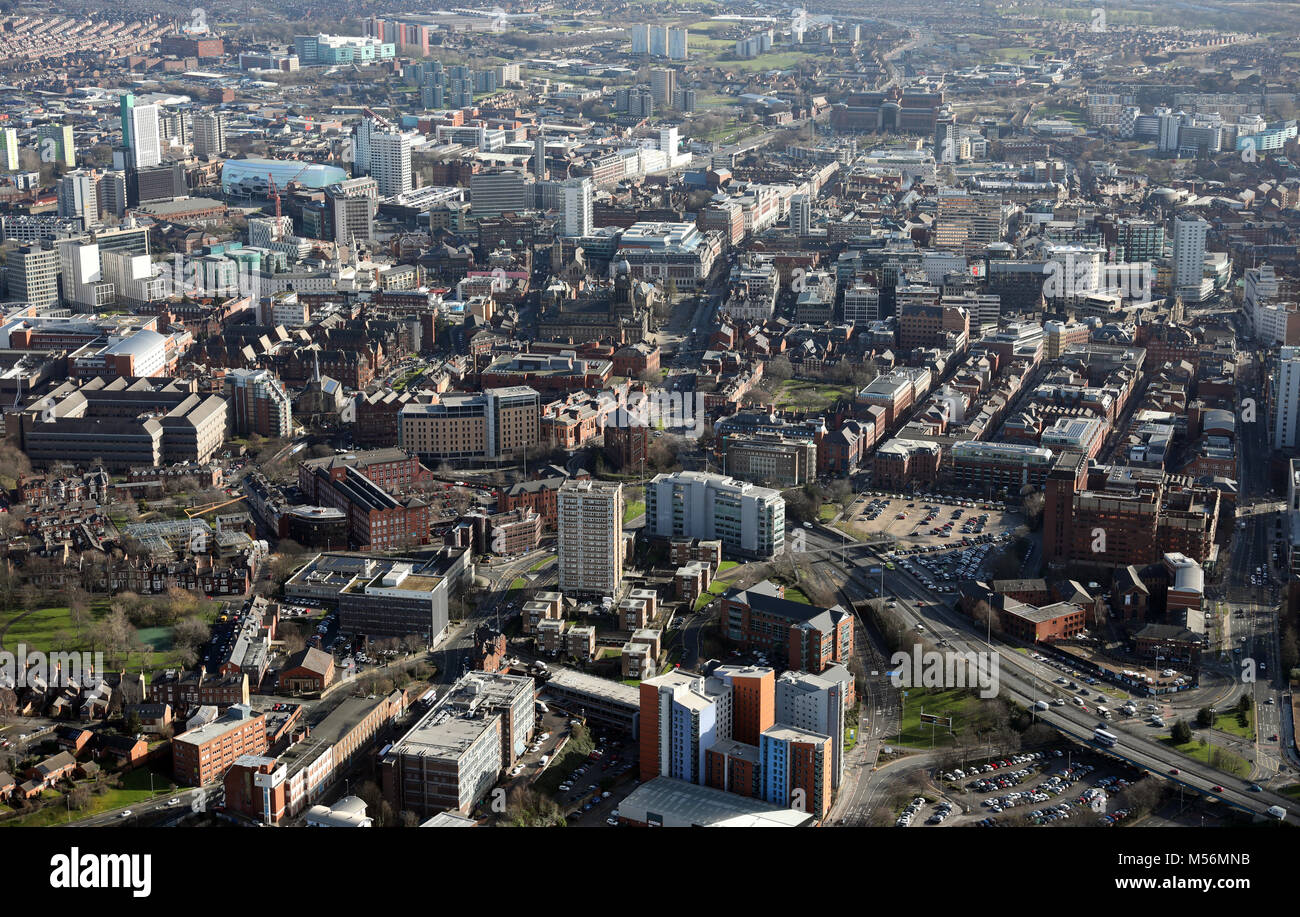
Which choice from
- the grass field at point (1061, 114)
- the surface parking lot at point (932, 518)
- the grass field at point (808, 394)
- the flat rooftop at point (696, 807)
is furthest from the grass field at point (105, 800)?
the grass field at point (1061, 114)

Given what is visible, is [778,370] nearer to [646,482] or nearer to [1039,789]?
[646,482]

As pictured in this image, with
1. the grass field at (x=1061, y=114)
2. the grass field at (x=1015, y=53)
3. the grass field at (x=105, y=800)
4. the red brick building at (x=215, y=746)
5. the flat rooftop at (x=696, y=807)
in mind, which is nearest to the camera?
the flat rooftop at (x=696, y=807)

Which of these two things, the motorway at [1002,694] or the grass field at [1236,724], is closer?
the motorway at [1002,694]

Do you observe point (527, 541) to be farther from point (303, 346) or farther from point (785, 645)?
point (303, 346)

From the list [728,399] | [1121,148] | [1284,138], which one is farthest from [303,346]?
[1284,138]

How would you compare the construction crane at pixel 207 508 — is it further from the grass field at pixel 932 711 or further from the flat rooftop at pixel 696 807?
the grass field at pixel 932 711
